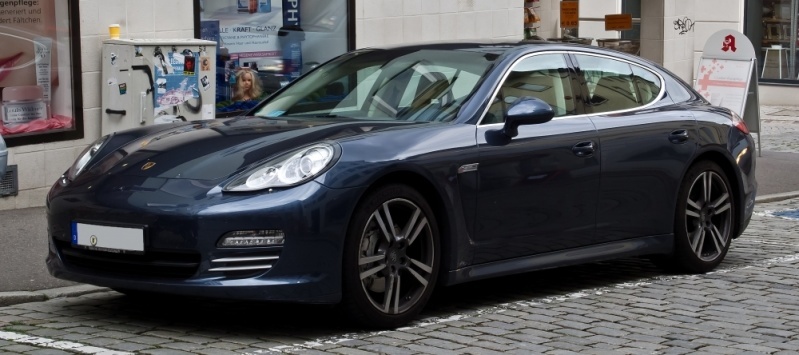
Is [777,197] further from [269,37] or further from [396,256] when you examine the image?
[396,256]

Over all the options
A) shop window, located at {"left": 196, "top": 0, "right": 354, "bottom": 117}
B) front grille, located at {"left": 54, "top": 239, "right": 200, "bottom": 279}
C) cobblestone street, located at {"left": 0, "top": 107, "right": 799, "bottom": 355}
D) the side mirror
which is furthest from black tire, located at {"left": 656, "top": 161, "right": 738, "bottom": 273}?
shop window, located at {"left": 196, "top": 0, "right": 354, "bottom": 117}

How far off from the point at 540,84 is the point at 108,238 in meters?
2.53

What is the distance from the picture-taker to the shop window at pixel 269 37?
1302cm

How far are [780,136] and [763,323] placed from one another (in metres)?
12.7

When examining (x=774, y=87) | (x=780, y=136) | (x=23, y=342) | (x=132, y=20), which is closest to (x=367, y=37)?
(x=132, y=20)

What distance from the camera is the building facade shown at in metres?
11.2

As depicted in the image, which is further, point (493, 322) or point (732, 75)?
point (732, 75)

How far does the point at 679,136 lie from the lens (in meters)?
8.17

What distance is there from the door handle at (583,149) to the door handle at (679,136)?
0.76 metres

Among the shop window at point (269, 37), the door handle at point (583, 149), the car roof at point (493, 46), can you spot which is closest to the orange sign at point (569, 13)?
the shop window at point (269, 37)

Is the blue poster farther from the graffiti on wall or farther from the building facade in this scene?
the graffiti on wall

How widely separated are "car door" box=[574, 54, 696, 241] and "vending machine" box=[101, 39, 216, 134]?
14.4 ft

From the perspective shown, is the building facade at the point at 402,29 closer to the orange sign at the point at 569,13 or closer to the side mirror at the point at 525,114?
the orange sign at the point at 569,13

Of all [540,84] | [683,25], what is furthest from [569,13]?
[540,84]
